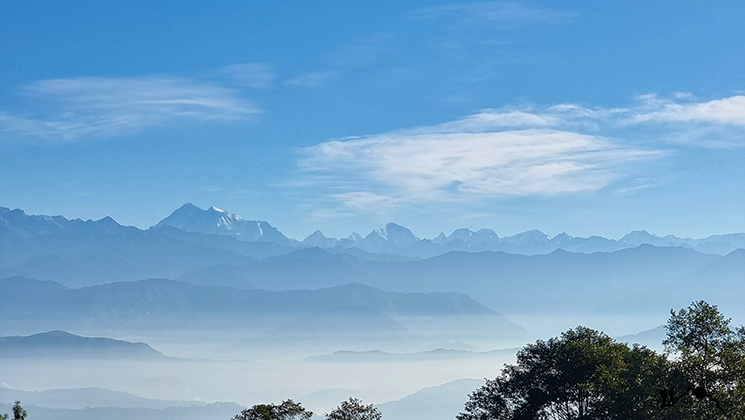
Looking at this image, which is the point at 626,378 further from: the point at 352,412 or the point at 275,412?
the point at 275,412

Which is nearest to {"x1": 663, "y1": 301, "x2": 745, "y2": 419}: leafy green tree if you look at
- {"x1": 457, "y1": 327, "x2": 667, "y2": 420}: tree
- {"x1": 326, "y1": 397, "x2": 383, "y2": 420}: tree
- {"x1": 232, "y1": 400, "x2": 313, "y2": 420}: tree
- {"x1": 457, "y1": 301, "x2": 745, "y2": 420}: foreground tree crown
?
{"x1": 457, "y1": 301, "x2": 745, "y2": 420}: foreground tree crown

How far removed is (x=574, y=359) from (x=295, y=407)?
27823 millimetres

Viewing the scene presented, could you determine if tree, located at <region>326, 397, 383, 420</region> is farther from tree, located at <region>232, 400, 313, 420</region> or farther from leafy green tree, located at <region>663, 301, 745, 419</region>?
leafy green tree, located at <region>663, 301, 745, 419</region>

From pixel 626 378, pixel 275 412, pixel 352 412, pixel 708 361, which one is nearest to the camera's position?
pixel 708 361

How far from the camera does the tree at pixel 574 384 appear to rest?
5797 cm

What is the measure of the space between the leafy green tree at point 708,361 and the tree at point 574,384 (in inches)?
119

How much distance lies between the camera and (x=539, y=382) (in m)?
72.9

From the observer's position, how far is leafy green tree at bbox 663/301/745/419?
48.1m

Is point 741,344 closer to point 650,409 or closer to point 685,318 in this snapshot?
point 685,318

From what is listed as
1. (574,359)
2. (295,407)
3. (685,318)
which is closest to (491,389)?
(574,359)

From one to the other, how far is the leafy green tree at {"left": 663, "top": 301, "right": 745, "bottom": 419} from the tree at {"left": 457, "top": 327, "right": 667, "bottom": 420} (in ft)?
9.88

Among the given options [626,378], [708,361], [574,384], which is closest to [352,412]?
[574,384]

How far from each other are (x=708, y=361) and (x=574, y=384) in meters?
21.8

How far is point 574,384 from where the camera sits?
230ft
